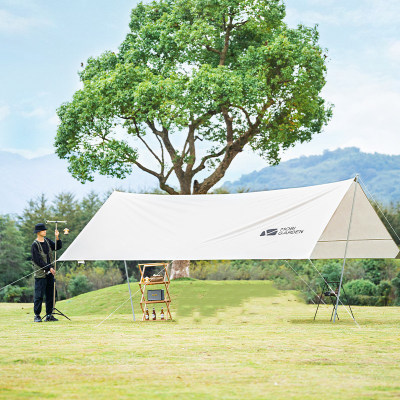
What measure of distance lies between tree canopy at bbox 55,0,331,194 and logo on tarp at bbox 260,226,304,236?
5.92m

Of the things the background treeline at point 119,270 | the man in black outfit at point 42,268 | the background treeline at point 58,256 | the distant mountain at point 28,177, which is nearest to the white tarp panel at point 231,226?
the man in black outfit at point 42,268

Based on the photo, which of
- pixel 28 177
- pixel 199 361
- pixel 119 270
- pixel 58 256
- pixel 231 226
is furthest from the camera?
pixel 28 177

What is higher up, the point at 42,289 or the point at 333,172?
the point at 333,172

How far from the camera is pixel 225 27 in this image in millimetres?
15641

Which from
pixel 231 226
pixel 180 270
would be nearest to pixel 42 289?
pixel 231 226

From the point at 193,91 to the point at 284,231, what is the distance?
264 inches

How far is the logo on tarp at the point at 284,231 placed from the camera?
26.2 feet

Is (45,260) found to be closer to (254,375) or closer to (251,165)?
(254,375)

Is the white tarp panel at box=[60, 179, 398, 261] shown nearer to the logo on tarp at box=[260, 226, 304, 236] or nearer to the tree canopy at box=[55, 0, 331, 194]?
the logo on tarp at box=[260, 226, 304, 236]

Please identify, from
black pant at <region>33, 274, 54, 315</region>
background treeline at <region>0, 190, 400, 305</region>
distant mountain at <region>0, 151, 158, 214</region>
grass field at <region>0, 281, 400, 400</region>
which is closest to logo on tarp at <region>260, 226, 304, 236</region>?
grass field at <region>0, 281, 400, 400</region>

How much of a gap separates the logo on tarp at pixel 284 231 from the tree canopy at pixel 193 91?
5.92m

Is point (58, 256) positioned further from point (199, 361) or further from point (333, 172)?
point (333, 172)

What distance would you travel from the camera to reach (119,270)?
1986 cm

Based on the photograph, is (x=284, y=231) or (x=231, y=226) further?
(x=231, y=226)
